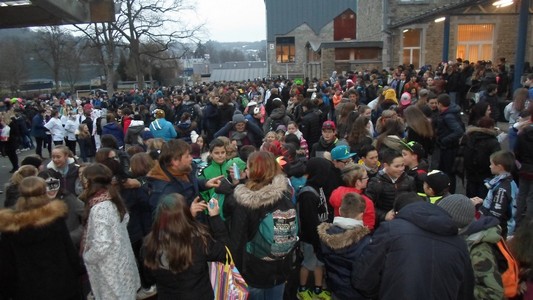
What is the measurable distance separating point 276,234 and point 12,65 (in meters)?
52.6

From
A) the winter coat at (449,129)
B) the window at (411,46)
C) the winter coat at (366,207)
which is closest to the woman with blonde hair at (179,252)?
the winter coat at (366,207)

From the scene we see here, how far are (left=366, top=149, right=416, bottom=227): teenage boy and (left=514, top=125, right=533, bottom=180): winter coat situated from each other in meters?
2.03

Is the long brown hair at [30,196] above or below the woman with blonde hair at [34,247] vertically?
above

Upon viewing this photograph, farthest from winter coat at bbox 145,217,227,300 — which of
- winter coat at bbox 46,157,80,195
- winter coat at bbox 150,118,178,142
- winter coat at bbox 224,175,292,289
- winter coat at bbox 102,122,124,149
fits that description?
winter coat at bbox 102,122,124,149

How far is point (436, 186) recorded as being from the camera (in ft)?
13.6

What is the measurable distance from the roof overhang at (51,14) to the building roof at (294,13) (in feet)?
163

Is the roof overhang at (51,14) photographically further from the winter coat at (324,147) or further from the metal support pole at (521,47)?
the metal support pole at (521,47)

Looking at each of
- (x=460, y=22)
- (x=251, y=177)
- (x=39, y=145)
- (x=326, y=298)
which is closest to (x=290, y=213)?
(x=251, y=177)

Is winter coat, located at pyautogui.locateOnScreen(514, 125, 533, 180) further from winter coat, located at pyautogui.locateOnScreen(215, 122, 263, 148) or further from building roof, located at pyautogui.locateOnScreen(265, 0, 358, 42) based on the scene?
building roof, located at pyautogui.locateOnScreen(265, 0, 358, 42)

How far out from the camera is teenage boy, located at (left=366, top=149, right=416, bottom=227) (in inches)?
181

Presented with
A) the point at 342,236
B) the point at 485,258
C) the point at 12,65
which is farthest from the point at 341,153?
the point at 12,65

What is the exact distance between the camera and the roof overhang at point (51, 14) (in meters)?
3.26

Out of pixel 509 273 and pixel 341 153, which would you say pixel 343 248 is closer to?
pixel 509 273

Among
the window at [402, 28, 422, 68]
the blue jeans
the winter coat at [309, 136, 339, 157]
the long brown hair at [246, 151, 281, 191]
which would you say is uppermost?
the window at [402, 28, 422, 68]
